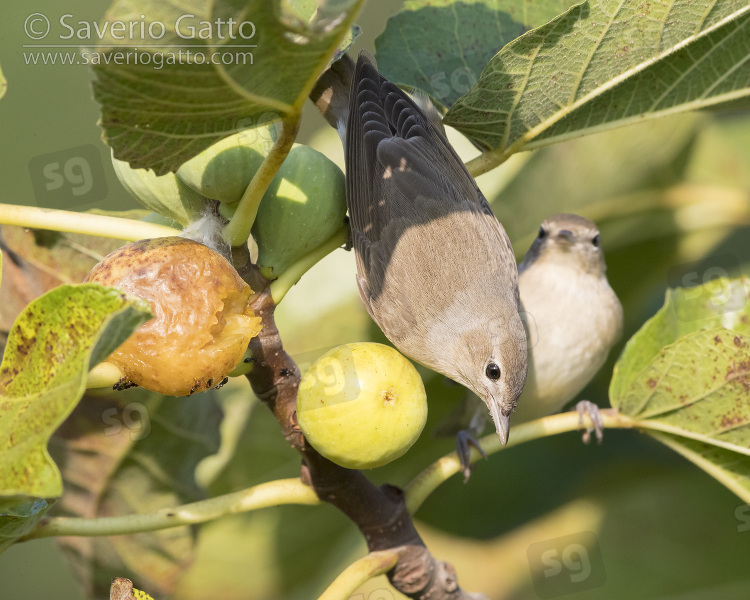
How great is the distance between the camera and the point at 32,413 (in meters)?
1.18

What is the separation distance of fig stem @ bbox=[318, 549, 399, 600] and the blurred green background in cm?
50

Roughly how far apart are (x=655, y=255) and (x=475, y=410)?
148 cm

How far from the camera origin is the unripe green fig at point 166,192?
6.14ft

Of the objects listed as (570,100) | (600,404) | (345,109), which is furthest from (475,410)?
(570,100)

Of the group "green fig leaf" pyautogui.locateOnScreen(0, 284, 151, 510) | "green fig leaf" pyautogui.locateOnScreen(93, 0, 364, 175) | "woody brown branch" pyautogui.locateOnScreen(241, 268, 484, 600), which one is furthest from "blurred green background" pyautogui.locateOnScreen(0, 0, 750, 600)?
"green fig leaf" pyautogui.locateOnScreen(0, 284, 151, 510)

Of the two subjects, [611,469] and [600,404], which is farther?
[600,404]

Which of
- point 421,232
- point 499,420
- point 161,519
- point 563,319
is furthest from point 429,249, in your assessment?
point 161,519

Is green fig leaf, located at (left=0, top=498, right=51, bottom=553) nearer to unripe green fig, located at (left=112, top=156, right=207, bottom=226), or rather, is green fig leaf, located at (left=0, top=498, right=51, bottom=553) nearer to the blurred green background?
unripe green fig, located at (left=112, top=156, right=207, bottom=226)

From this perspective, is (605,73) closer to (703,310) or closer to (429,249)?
(703,310)

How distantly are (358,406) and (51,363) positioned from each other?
65 centimetres

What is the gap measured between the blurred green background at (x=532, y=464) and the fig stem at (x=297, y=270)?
0.51m

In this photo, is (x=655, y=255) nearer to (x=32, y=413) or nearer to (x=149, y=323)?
(x=149, y=323)

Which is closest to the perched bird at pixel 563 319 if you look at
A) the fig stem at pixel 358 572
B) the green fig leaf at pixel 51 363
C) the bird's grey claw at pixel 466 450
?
the bird's grey claw at pixel 466 450

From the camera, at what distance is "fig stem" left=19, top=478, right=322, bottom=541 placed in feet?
6.16
